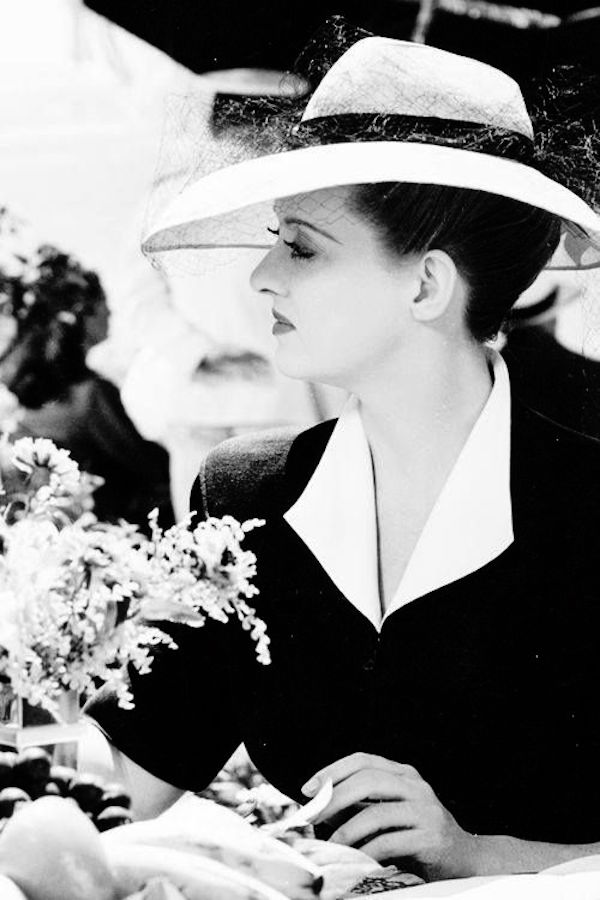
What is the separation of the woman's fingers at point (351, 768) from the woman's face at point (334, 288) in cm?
61

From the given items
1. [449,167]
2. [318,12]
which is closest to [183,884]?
[449,167]

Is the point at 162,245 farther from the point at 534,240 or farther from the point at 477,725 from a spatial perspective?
the point at 477,725

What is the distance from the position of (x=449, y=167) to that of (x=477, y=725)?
35.5 inches

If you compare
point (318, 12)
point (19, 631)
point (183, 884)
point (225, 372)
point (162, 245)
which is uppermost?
point (318, 12)

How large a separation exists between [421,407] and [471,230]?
0.30m

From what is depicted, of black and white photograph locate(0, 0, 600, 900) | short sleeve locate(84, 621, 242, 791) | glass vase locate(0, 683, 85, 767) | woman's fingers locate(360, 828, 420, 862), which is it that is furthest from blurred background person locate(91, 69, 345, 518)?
woman's fingers locate(360, 828, 420, 862)

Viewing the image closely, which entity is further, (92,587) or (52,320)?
(52,320)

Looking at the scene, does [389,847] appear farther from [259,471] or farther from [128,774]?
[259,471]

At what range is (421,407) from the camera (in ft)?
6.81

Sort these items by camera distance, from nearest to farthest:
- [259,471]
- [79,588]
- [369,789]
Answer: [79,588]
[369,789]
[259,471]

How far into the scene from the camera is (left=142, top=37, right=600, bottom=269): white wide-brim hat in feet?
6.48

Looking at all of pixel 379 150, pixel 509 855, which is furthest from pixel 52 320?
pixel 509 855

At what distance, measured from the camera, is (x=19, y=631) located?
1.83m

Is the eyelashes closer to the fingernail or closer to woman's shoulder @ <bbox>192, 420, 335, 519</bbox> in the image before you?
woman's shoulder @ <bbox>192, 420, 335, 519</bbox>
